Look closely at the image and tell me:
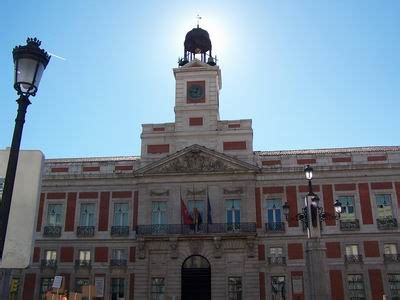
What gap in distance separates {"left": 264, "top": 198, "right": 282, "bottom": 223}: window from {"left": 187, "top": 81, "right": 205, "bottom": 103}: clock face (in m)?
9.99

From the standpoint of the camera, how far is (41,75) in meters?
5.34

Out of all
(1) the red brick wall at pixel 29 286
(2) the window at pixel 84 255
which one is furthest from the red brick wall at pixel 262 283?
(1) the red brick wall at pixel 29 286

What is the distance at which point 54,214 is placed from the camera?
3569 cm

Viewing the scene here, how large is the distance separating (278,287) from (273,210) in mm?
5412

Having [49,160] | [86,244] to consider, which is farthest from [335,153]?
[49,160]

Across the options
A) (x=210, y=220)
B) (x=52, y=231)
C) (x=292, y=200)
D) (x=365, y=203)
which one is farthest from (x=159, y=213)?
(x=365, y=203)

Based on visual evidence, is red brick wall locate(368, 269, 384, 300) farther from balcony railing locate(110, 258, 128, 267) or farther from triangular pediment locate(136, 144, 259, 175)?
balcony railing locate(110, 258, 128, 267)

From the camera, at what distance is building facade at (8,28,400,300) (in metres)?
32.0

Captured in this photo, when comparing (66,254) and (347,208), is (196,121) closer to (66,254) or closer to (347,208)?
(347,208)

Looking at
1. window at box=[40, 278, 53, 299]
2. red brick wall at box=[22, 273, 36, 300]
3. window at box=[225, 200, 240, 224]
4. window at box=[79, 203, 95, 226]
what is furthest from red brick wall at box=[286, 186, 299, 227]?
red brick wall at box=[22, 273, 36, 300]

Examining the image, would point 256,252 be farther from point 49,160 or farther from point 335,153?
point 49,160

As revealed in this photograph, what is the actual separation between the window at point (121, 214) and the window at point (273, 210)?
10.5 metres

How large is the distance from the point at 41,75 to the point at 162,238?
93.9 feet

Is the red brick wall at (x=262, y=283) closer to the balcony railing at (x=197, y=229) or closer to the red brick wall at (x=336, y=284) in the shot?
the balcony railing at (x=197, y=229)
